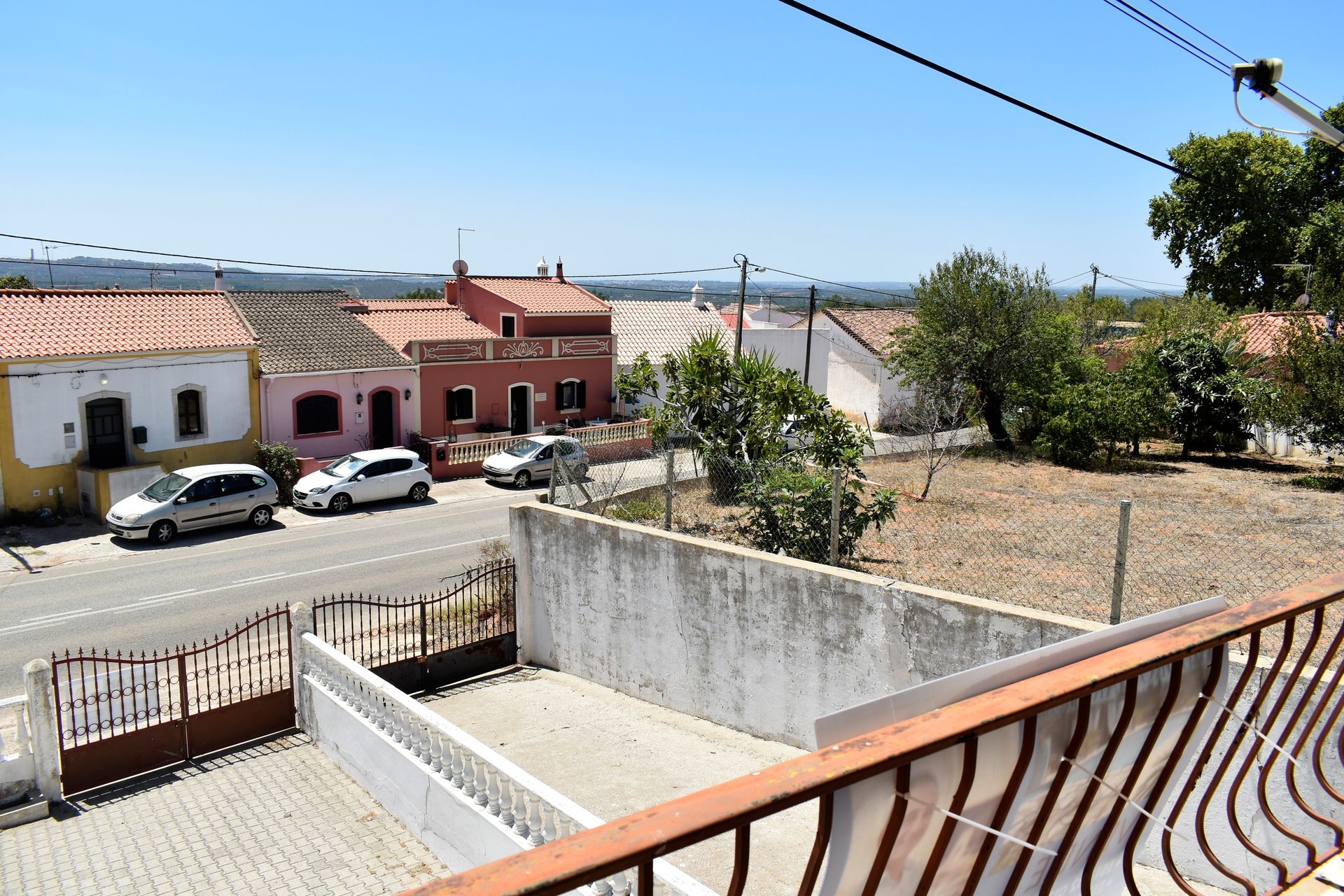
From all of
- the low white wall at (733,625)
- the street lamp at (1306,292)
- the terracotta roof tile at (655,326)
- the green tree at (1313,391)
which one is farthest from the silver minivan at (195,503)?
the street lamp at (1306,292)

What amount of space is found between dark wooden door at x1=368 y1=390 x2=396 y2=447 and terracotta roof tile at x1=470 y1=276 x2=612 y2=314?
5.94m

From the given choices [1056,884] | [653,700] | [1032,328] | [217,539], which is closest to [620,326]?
[1032,328]

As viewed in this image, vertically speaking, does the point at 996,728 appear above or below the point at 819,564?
above

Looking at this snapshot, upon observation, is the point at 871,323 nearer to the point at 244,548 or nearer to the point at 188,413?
the point at 188,413

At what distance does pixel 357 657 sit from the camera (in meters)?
12.7

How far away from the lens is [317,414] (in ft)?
86.1

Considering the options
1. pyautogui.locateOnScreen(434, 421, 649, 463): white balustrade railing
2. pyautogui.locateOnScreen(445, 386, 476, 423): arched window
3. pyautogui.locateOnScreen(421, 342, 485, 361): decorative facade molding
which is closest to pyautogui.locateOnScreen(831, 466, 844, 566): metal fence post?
pyautogui.locateOnScreen(434, 421, 649, 463): white balustrade railing

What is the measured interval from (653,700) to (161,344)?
17.5 m

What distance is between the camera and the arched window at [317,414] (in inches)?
1017

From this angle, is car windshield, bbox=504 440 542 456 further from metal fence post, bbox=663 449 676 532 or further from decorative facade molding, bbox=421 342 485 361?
metal fence post, bbox=663 449 676 532

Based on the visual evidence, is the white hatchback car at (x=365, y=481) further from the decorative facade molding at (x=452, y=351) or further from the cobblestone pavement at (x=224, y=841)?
the cobblestone pavement at (x=224, y=841)

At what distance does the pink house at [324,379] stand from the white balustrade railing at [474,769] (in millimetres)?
16367

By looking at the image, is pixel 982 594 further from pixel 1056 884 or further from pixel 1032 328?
pixel 1032 328

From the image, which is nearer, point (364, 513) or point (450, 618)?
point (450, 618)
